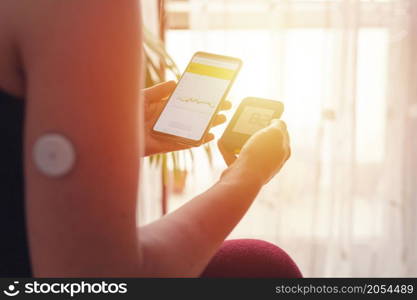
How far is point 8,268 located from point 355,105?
1549 mm

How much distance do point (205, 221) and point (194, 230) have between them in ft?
0.06

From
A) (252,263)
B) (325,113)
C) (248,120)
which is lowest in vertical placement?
(252,263)

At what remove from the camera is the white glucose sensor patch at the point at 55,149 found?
43cm

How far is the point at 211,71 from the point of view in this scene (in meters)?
0.99

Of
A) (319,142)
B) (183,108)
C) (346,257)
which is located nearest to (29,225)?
(183,108)

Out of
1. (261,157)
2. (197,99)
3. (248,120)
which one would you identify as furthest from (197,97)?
(261,157)

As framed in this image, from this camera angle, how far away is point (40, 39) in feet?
1.38

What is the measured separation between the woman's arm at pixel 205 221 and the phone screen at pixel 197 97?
0.80 feet

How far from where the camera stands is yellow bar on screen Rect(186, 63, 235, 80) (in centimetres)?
98

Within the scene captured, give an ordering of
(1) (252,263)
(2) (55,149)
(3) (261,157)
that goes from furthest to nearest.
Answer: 1. (1) (252,263)
2. (3) (261,157)
3. (2) (55,149)

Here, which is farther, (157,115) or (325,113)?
(325,113)

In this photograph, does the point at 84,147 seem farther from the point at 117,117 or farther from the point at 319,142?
the point at 319,142

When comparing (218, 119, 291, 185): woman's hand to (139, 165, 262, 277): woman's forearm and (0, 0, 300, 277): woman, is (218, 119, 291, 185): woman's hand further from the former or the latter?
(0, 0, 300, 277): woman

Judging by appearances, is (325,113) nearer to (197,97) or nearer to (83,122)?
(197,97)
